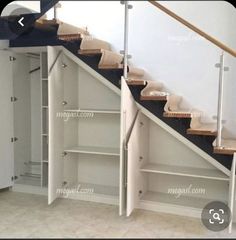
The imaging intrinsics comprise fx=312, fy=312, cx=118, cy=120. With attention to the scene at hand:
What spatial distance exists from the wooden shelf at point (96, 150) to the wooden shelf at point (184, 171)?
16.8 inches

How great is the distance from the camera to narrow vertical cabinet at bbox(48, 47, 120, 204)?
364cm

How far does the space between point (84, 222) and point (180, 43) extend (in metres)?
2.29

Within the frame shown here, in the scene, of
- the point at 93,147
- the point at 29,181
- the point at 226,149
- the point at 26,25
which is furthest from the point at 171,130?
the point at 29,181

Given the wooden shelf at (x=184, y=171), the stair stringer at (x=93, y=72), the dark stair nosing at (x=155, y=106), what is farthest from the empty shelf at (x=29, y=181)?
the dark stair nosing at (x=155, y=106)

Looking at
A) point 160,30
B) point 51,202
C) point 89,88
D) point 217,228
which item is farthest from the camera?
point 89,88

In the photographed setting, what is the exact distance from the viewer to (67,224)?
10.2ft

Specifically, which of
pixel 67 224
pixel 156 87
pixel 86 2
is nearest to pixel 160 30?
pixel 156 87

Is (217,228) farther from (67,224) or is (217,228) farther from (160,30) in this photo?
(160,30)

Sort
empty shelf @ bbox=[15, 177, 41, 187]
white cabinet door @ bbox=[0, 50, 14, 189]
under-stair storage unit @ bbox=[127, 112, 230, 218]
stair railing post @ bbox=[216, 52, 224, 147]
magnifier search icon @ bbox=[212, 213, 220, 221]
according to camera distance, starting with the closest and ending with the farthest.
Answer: stair railing post @ bbox=[216, 52, 224, 147] → magnifier search icon @ bbox=[212, 213, 220, 221] → under-stair storage unit @ bbox=[127, 112, 230, 218] → white cabinet door @ bbox=[0, 50, 14, 189] → empty shelf @ bbox=[15, 177, 41, 187]

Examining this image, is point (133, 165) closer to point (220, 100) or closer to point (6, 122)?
point (220, 100)

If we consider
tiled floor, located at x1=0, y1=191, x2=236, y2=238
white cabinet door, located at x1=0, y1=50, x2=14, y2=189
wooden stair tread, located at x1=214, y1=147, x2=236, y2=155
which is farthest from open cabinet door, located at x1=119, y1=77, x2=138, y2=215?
white cabinet door, located at x1=0, y1=50, x2=14, y2=189

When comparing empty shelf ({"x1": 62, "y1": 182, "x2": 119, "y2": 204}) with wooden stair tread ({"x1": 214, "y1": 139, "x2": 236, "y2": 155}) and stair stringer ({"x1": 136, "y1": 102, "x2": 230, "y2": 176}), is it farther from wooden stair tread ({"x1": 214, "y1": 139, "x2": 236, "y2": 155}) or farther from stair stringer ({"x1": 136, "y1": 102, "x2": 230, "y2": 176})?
wooden stair tread ({"x1": 214, "y1": 139, "x2": 236, "y2": 155})

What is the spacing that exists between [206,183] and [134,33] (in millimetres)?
2031

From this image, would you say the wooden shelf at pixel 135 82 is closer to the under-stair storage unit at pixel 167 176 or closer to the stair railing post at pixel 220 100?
the under-stair storage unit at pixel 167 176
